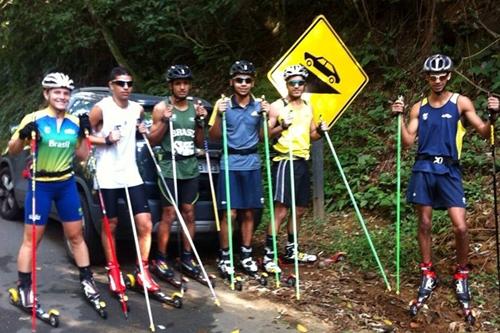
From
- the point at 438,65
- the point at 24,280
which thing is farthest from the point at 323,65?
the point at 24,280

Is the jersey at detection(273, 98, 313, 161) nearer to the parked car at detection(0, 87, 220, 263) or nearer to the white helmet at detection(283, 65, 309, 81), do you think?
the white helmet at detection(283, 65, 309, 81)

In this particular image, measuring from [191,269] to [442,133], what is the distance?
2912 millimetres

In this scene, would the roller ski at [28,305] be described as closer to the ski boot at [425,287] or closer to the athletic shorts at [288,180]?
the athletic shorts at [288,180]

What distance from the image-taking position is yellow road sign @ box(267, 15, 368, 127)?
671 centimetres

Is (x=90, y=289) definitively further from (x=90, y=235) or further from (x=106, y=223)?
(x=90, y=235)

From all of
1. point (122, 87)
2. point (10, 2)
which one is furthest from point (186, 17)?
point (122, 87)

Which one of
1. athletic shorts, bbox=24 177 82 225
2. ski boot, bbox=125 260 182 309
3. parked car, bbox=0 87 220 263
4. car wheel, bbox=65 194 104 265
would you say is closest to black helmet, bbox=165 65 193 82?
parked car, bbox=0 87 220 263

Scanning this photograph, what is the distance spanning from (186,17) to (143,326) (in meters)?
8.83

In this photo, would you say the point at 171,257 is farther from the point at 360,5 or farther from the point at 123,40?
the point at 123,40

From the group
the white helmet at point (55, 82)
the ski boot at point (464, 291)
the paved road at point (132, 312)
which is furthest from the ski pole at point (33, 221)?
the ski boot at point (464, 291)

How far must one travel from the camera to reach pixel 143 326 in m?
4.83

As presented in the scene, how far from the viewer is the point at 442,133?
5.24m

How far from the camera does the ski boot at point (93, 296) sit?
498 cm

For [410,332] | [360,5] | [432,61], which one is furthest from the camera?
[360,5]
